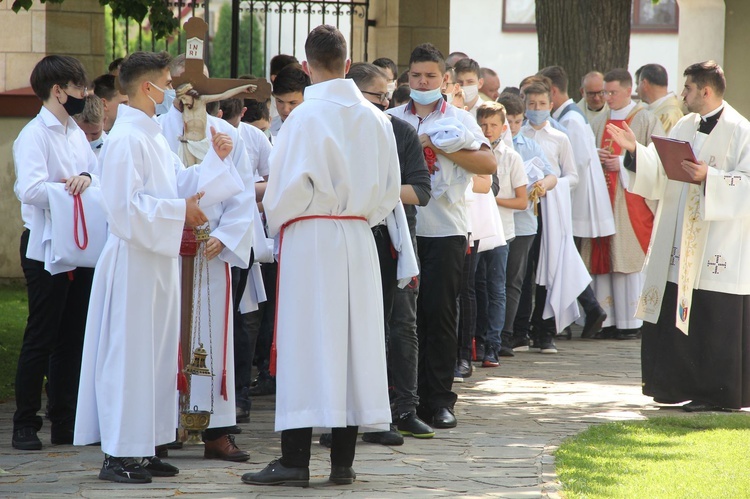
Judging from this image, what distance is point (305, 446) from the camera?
568 cm

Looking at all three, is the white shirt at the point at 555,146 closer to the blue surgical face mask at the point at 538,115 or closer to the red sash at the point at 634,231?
the blue surgical face mask at the point at 538,115

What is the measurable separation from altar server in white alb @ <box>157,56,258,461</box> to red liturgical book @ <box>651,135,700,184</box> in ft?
9.38

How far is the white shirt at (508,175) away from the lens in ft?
32.1

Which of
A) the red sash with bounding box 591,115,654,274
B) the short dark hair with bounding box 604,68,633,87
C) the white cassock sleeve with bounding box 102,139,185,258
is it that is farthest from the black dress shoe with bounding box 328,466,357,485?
the short dark hair with bounding box 604,68,633,87

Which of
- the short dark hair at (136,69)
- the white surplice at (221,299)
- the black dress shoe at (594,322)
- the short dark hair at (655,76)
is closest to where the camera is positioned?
the short dark hair at (136,69)

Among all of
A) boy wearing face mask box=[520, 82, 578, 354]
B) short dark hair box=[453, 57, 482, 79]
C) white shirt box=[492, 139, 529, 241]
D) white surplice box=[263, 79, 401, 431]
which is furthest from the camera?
boy wearing face mask box=[520, 82, 578, 354]

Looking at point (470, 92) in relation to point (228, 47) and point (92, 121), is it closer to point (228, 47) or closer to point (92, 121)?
point (92, 121)

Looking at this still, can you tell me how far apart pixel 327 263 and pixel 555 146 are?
18.3 ft

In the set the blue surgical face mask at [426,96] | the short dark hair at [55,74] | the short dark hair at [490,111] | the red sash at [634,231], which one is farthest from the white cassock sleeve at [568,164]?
the short dark hair at [55,74]

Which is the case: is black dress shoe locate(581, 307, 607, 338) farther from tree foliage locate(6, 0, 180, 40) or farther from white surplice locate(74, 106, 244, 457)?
white surplice locate(74, 106, 244, 457)

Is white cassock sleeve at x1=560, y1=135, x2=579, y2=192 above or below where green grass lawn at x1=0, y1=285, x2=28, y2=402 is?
above

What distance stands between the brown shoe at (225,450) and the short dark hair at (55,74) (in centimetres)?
210

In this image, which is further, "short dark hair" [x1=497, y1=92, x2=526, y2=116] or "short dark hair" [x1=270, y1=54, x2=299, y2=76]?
"short dark hair" [x1=497, y1=92, x2=526, y2=116]

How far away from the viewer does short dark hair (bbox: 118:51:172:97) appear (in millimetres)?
5906
